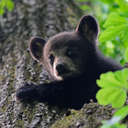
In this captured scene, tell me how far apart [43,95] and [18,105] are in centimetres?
37

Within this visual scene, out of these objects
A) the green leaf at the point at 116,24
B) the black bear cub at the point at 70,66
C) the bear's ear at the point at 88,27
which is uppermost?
the bear's ear at the point at 88,27

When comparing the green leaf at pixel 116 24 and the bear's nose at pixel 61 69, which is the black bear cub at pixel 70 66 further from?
the green leaf at pixel 116 24

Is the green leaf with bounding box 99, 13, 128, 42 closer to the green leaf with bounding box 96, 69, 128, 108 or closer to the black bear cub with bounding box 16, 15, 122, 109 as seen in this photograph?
the green leaf with bounding box 96, 69, 128, 108

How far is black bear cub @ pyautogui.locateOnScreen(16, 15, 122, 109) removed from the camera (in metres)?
3.69

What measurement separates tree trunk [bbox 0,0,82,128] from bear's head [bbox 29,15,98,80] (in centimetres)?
23

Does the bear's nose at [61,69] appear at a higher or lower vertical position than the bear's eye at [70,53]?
lower

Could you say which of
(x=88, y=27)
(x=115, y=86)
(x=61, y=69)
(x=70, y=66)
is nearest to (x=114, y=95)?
(x=115, y=86)

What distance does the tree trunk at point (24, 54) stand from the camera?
317 centimetres

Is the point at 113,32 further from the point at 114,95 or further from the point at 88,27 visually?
the point at 88,27

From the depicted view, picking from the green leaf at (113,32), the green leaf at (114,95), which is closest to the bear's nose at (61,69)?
the green leaf at (113,32)

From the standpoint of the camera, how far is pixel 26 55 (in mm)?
4629

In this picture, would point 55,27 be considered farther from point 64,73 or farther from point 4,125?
point 4,125

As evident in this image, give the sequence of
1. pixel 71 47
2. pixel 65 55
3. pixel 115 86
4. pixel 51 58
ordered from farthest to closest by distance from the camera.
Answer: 1. pixel 51 58
2. pixel 71 47
3. pixel 65 55
4. pixel 115 86

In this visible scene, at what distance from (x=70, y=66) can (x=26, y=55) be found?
0.79m
